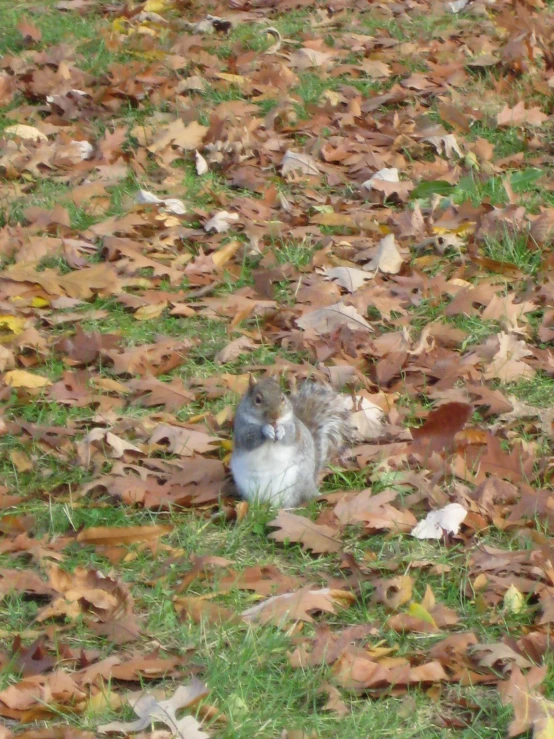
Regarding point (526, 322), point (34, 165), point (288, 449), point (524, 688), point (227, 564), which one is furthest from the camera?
point (34, 165)

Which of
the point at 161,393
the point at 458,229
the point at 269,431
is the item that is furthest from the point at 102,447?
the point at 458,229

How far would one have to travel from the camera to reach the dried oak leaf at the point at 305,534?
11.1 ft

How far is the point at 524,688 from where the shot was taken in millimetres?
2746

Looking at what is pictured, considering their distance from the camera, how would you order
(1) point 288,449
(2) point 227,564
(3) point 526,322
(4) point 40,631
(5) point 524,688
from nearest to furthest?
(5) point 524,688, (4) point 40,631, (2) point 227,564, (1) point 288,449, (3) point 526,322

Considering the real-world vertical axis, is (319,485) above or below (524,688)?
below

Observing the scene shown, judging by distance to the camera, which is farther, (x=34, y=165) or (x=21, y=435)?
(x=34, y=165)

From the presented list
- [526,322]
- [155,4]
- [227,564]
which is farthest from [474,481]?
[155,4]

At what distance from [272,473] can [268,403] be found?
212mm

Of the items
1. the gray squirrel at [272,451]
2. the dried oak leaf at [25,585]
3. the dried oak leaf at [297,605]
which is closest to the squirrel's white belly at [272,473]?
the gray squirrel at [272,451]

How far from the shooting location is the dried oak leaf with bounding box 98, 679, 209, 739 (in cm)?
260

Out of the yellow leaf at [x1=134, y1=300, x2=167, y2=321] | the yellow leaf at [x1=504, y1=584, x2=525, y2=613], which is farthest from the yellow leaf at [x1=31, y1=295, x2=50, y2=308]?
the yellow leaf at [x1=504, y1=584, x2=525, y2=613]

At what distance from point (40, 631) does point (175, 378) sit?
4.82 feet

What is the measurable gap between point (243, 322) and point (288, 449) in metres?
1.27

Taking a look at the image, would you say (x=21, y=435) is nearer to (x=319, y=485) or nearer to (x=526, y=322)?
(x=319, y=485)
